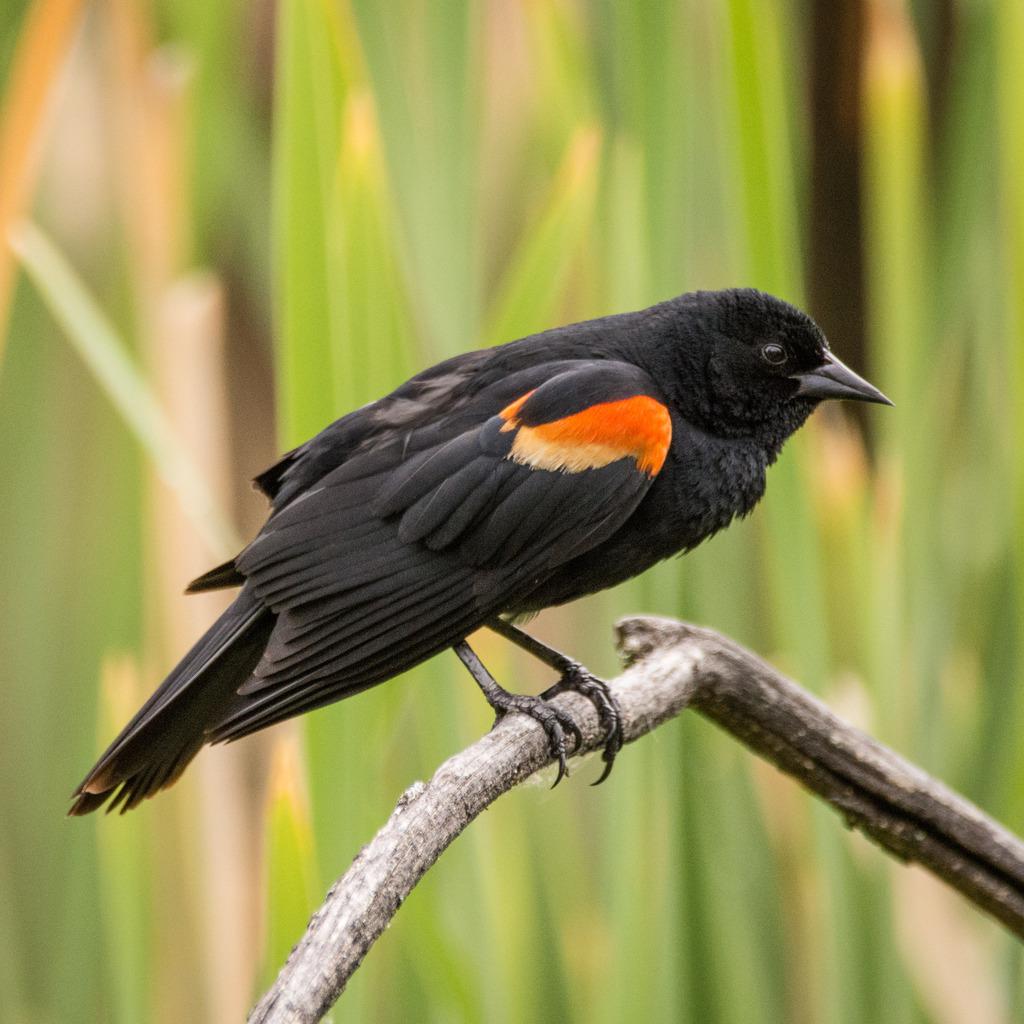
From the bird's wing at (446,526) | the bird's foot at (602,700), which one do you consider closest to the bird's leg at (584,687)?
the bird's foot at (602,700)

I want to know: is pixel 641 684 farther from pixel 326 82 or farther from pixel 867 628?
pixel 326 82

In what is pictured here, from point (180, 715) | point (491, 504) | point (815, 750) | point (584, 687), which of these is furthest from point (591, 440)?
point (180, 715)

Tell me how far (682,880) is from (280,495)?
52 cm

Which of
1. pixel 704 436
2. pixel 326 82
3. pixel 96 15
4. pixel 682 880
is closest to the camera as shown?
pixel 326 82

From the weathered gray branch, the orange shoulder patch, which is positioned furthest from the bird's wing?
the weathered gray branch

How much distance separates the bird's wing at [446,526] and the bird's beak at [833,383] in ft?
0.55

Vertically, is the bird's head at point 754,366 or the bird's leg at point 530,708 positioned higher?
the bird's head at point 754,366

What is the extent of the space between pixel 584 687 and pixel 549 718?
4.4 inches

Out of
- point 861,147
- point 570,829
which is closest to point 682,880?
point 570,829

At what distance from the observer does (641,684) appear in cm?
120

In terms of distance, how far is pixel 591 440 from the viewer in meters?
1.31

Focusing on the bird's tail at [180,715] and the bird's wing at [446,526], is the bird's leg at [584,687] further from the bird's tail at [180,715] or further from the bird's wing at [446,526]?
the bird's tail at [180,715]

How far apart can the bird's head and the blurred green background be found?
2.4 inches

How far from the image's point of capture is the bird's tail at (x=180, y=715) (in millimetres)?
1128
